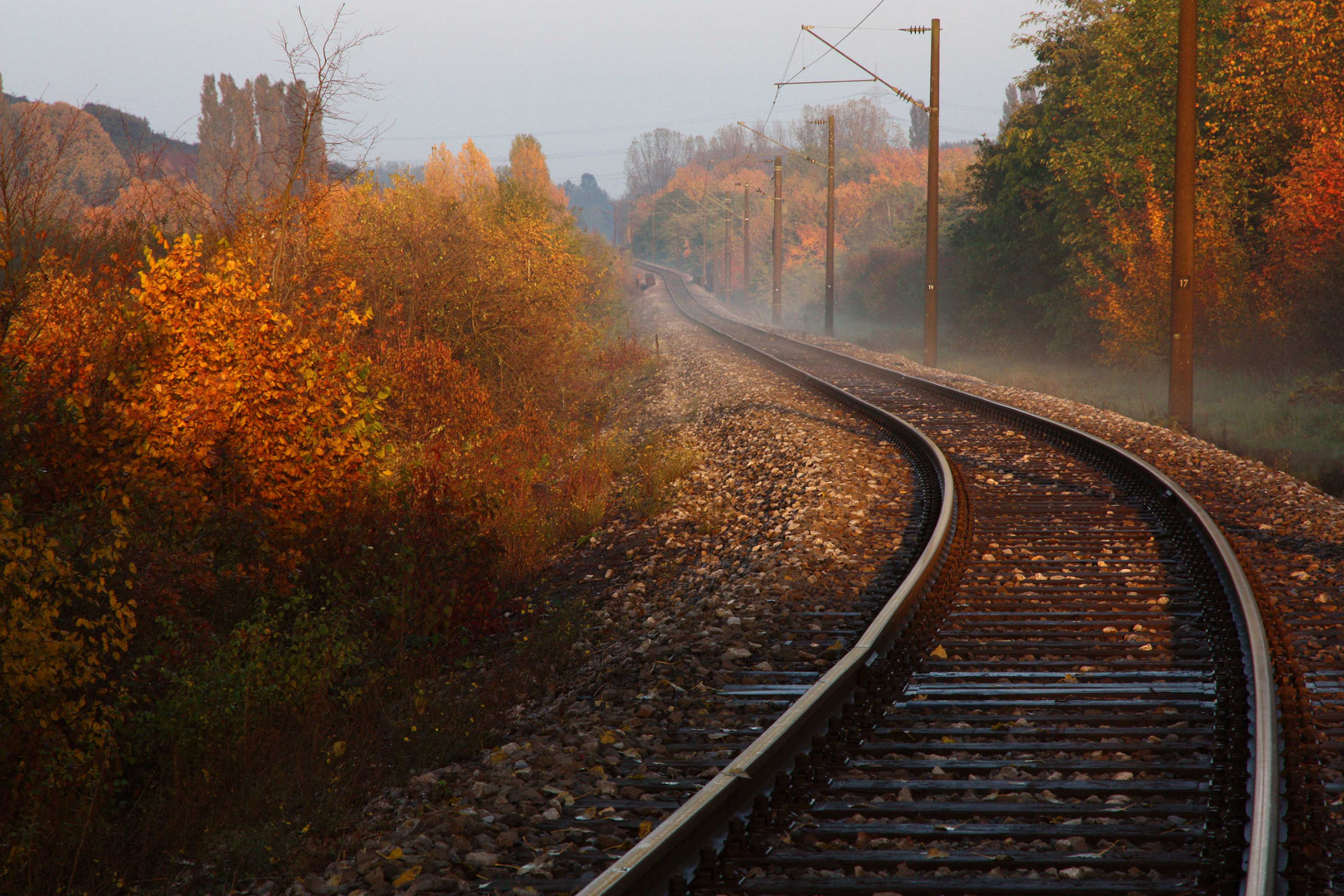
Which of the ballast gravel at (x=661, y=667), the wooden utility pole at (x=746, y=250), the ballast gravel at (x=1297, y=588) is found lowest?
the ballast gravel at (x=661, y=667)

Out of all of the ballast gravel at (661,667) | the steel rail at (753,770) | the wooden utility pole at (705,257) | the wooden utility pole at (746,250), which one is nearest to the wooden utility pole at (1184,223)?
the ballast gravel at (661,667)

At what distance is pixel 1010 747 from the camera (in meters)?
4.48

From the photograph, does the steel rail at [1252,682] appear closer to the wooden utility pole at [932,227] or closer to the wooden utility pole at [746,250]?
the wooden utility pole at [932,227]

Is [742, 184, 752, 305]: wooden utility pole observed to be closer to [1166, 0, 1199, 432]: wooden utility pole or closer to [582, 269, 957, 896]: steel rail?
[1166, 0, 1199, 432]: wooden utility pole

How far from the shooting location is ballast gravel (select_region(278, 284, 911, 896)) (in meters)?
3.75

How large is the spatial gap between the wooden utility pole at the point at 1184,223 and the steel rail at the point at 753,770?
9913 millimetres

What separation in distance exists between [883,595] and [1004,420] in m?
8.56

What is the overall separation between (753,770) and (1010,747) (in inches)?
50.8

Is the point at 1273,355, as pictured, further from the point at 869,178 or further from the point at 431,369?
the point at 869,178

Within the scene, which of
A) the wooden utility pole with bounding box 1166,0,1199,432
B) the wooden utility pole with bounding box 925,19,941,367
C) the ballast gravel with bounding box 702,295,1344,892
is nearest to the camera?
the ballast gravel with bounding box 702,295,1344,892

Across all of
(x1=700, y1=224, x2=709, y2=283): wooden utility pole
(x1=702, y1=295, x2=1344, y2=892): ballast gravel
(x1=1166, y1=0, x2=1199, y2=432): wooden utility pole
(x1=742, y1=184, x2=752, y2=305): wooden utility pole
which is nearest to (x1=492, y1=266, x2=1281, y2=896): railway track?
(x1=702, y1=295, x2=1344, y2=892): ballast gravel

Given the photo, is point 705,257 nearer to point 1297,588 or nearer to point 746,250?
point 746,250

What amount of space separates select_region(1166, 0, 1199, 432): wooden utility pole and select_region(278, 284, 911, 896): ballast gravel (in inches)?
213

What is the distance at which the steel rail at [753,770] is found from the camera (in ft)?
10.7
